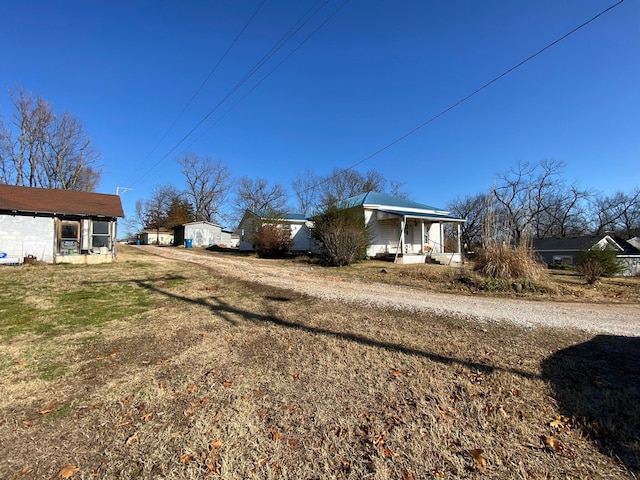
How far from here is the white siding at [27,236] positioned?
14.5 m

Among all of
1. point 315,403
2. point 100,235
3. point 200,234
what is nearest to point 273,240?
point 100,235

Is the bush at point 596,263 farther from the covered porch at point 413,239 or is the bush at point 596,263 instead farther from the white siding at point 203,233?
the white siding at point 203,233

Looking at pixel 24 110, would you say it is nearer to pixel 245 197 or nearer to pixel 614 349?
pixel 245 197

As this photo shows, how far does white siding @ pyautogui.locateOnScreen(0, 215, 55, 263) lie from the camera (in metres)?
14.5

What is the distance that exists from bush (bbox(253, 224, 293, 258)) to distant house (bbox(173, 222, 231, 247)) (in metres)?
17.7

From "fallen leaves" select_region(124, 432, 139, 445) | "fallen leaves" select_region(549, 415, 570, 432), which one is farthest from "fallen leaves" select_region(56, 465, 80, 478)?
"fallen leaves" select_region(549, 415, 570, 432)

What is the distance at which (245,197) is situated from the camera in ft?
177

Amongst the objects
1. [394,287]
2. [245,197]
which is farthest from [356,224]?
[245,197]

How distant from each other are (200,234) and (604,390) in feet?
138

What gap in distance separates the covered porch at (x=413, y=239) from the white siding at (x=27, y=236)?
17783 mm

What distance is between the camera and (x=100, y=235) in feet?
55.6

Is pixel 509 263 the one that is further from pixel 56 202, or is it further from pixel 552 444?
pixel 56 202

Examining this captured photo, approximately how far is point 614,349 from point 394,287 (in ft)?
19.5

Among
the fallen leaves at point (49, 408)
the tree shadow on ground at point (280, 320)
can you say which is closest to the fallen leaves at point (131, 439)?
the fallen leaves at point (49, 408)
